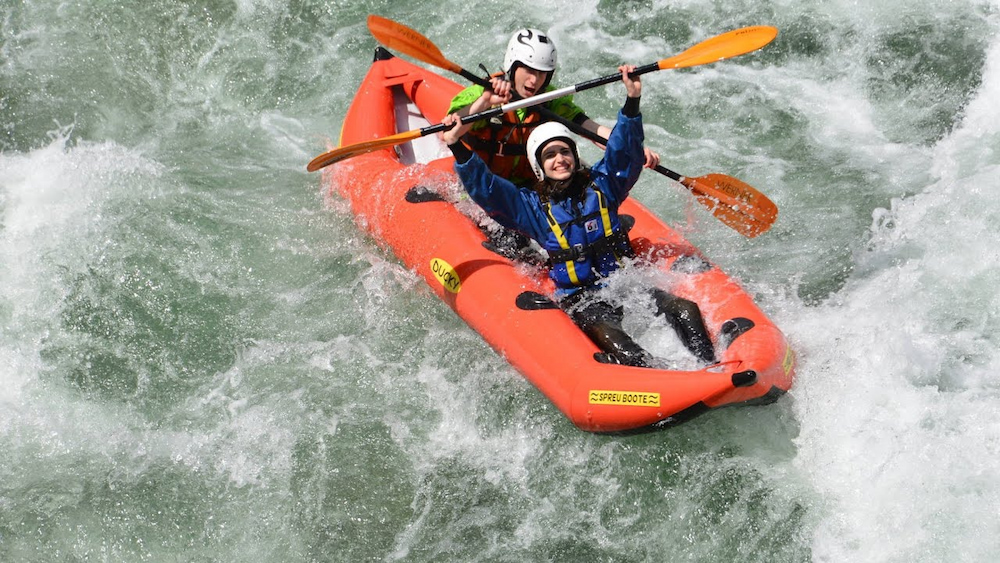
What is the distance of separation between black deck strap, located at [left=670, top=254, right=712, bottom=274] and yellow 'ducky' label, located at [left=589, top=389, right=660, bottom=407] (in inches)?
36.7

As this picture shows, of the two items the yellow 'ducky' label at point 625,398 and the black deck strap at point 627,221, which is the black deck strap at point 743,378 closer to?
the yellow 'ducky' label at point 625,398

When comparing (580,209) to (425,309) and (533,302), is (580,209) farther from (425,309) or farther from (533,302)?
(425,309)

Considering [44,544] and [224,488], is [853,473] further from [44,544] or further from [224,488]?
[44,544]

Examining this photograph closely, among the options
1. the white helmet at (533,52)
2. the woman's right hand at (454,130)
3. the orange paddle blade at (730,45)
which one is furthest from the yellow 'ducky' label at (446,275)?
the orange paddle blade at (730,45)

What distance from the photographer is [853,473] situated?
183 inches

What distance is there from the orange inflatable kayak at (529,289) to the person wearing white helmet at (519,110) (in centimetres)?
39

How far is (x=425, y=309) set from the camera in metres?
5.86

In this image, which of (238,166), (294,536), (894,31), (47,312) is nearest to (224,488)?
(294,536)

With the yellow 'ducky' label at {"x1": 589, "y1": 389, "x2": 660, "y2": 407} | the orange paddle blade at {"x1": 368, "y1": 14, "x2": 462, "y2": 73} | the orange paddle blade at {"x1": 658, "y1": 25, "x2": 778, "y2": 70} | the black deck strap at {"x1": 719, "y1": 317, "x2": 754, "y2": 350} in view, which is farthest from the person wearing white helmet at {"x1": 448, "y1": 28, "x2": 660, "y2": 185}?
the yellow 'ducky' label at {"x1": 589, "y1": 389, "x2": 660, "y2": 407}

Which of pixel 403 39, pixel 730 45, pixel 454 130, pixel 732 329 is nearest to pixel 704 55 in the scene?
pixel 730 45

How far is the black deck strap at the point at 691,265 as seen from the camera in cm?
518

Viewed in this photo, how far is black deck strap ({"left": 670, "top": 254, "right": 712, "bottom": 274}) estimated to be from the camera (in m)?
5.18

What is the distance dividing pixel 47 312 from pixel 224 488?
5.92 feet

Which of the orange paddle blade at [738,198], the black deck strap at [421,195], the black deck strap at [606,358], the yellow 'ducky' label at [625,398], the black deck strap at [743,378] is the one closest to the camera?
the black deck strap at [743,378]
